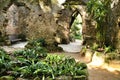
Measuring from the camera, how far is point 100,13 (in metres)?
11.5

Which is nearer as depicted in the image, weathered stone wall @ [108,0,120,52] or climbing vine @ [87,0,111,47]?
weathered stone wall @ [108,0,120,52]

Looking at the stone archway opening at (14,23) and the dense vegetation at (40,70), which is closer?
the dense vegetation at (40,70)

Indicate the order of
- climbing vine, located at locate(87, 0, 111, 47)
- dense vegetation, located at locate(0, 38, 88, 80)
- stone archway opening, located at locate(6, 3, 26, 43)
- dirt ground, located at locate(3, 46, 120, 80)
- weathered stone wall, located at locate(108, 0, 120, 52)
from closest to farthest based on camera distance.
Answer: dense vegetation, located at locate(0, 38, 88, 80)
dirt ground, located at locate(3, 46, 120, 80)
weathered stone wall, located at locate(108, 0, 120, 52)
climbing vine, located at locate(87, 0, 111, 47)
stone archway opening, located at locate(6, 3, 26, 43)

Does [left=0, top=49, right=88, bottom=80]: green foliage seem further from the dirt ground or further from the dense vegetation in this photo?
the dirt ground

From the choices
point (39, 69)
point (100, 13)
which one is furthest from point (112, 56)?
point (39, 69)

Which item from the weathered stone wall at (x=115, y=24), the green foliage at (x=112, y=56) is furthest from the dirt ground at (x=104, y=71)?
the weathered stone wall at (x=115, y=24)

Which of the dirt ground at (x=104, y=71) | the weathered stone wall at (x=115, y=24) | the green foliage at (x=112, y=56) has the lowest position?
the dirt ground at (x=104, y=71)

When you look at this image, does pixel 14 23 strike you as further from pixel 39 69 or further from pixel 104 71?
pixel 39 69

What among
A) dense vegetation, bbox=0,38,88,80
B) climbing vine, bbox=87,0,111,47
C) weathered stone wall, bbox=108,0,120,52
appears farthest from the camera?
climbing vine, bbox=87,0,111,47

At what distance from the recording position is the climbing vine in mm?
11544

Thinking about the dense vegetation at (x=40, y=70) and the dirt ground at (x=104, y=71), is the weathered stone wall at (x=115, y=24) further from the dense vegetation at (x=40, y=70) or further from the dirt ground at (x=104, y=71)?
the dense vegetation at (x=40, y=70)

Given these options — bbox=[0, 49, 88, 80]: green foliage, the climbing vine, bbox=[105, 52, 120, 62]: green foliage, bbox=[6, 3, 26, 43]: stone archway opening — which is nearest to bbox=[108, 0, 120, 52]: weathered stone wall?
the climbing vine

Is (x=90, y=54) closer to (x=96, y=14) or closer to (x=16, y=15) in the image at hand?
(x=96, y=14)

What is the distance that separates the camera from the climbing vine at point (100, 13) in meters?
11.5
